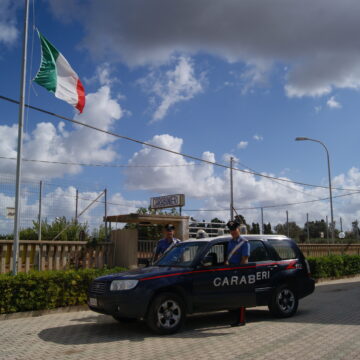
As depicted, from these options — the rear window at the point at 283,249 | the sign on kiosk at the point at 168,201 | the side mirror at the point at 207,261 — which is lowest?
the side mirror at the point at 207,261

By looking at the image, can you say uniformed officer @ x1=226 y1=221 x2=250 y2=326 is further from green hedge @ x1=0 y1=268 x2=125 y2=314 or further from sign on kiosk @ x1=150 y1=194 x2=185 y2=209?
sign on kiosk @ x1=150 y1=194 x2=185 y2=209

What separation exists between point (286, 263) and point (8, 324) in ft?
19.2

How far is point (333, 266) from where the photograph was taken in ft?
65.7

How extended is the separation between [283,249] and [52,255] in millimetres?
6503

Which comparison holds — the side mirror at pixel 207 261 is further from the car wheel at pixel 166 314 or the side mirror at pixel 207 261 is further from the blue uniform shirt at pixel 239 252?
the car wheel at pixel 166 314

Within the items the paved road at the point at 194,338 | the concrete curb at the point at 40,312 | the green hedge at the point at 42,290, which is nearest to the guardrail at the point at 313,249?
the green hedge at the point at 42,290

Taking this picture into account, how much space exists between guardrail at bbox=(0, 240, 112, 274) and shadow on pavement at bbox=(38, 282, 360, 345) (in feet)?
10.4

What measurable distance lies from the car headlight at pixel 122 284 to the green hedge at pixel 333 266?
1246 centimetres

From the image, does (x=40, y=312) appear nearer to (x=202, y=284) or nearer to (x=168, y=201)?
(x=202, y=284)

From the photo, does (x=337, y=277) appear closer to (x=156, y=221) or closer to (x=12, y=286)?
(x=156, y=221)

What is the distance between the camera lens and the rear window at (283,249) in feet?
32.4

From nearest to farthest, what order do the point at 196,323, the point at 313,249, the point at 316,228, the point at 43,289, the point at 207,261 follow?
the point at 207,261 < the point at 196,323 < the point at 43,289 < the point at 313,249 < the point at 316,228

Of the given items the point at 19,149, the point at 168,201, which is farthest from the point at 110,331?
the point at 168,201

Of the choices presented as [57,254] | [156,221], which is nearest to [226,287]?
[57,254]
